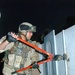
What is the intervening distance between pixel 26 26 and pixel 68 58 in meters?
0.71

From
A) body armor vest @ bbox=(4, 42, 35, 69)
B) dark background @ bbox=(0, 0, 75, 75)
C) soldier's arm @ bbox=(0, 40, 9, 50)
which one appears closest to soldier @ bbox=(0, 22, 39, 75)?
body armor vest @ bbox=(4, 42, 35, 69)

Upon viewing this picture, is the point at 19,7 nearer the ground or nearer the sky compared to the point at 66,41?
nearer the sky

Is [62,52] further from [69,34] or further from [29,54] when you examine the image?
[29,54]

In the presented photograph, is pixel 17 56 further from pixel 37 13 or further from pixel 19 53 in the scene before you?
pixel 37 13

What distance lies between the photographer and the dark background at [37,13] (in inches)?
191

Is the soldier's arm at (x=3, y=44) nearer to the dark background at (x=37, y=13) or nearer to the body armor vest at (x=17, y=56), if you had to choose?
the body armor vest at (x=17, y=56)

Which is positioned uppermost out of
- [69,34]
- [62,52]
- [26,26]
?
[26,26]

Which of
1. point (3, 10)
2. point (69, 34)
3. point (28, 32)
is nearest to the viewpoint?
point (69, 34)

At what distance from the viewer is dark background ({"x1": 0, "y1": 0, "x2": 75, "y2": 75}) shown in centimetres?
486

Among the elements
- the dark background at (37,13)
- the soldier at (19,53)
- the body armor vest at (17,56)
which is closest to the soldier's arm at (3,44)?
the soldier at (19,53)

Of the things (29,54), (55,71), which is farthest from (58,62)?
(29,54)

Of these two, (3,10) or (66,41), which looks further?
(3,10)

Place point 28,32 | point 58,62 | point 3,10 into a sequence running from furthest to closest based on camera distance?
1. point 3,10
2. point 28,32
3. point 58,62

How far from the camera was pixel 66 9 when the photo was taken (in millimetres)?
4898
